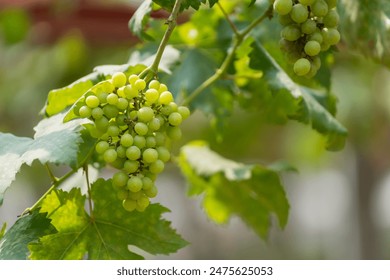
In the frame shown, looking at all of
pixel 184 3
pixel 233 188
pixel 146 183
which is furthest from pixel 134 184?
pixel 233 188

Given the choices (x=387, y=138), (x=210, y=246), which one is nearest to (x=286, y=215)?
(x=387, y=138)

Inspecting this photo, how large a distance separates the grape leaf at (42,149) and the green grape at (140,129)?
0.24 ft

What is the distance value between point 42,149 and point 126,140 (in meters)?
0.11

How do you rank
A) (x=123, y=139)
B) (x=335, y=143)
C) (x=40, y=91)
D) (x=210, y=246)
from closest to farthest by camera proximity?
(x=123, y=139), (x=335, y=143), (x=40, y=91), (x=210, y=246)

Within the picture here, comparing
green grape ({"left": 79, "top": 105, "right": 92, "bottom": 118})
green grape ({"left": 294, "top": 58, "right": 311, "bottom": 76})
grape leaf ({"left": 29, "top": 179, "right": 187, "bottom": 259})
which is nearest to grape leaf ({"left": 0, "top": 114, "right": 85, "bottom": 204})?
green grape ({"left": 79, "top": 105, "right": 92, "bottom": 118})

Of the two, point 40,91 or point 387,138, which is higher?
point 40,91

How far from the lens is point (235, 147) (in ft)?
9.52

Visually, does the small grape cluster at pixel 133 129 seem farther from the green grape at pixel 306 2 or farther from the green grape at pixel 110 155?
the green grape at pixel 306 2

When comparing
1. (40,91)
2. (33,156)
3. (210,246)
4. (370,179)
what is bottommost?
(210,246)

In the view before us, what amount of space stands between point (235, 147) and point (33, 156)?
1.96m

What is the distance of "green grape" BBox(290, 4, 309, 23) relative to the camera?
0.97 m

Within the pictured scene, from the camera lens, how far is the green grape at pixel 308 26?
983 millimetres

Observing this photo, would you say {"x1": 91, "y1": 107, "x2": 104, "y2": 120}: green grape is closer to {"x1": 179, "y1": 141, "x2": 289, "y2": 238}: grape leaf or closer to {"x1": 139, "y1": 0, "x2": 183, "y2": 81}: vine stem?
{"x1": 139, "y1": 0, "x2": 183, "y2": 81}: vine stem
